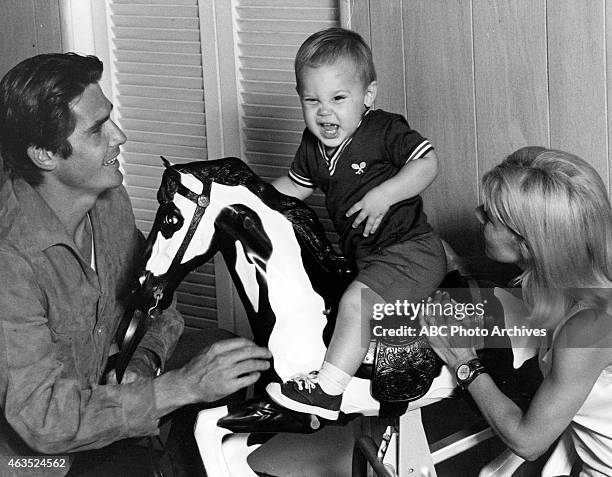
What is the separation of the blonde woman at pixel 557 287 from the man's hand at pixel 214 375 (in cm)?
31

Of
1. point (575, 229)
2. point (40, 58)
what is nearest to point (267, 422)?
point (575, 229)

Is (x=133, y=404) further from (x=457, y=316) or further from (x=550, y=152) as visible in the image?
(x=550, y=152)

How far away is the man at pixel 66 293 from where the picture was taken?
1570 millimetres

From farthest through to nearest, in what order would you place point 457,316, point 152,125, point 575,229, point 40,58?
point 152,125 < point 40,58 < point 457,316 < point 575,229

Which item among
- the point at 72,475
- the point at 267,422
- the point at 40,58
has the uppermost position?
the point at 40,58

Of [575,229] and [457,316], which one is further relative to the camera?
[457,316]

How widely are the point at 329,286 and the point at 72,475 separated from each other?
572 millimetres

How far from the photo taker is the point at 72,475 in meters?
1.73

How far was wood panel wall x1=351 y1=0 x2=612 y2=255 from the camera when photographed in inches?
70.6

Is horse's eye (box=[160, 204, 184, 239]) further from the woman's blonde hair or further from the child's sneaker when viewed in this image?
the woman's blonde hair

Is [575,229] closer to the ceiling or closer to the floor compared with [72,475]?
closer to the ceiling

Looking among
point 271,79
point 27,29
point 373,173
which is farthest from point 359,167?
point 27,29

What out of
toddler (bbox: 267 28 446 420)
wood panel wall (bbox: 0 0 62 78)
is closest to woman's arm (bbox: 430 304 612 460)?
toddler (bbox: 267 28 446 420)

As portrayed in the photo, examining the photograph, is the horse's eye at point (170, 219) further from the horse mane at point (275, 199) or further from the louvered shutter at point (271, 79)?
the louvered shutter at point (271, 79)
